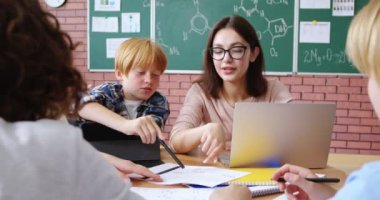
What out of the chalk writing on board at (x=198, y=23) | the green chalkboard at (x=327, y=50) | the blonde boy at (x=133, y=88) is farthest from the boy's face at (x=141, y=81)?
the green chalkboard at (x=327, y=50)

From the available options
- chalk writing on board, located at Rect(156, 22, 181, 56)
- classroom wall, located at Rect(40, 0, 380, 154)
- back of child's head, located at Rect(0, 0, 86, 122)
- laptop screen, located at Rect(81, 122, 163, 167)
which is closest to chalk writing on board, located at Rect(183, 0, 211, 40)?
chalk writing on board, located at Rect(156, 22, 181, 56)

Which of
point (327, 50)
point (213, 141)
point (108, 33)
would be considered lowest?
point (213, 141)

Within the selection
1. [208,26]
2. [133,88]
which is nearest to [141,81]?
[133,88]

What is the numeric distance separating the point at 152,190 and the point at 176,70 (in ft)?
8.11

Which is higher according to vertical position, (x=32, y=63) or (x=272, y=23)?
(x=272, y=23)

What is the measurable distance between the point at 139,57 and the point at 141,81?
0.31 ft

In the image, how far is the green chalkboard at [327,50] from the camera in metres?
3.31

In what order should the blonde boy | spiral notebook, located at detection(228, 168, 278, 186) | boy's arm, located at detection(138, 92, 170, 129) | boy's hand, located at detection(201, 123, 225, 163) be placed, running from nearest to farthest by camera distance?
spiral notebook, located at detection(228, 168, 278, 186)
boy's hand, located at detection(201, 123, 225, 163)
the blonde boy
boy's arm, located at detection(138, 92, 170, 129)

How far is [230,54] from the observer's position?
1.87 metres

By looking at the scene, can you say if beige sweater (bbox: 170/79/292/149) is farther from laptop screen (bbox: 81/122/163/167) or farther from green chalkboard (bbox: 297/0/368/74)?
green chalkboard (bbox: 297/0/368/74)

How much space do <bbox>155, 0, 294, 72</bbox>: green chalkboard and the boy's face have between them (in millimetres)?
1718

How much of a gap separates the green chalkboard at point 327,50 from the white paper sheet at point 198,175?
2200 mm

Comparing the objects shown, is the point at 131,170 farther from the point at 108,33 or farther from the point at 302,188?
the point at 108,33

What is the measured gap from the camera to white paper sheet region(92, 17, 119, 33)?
3.62 m
